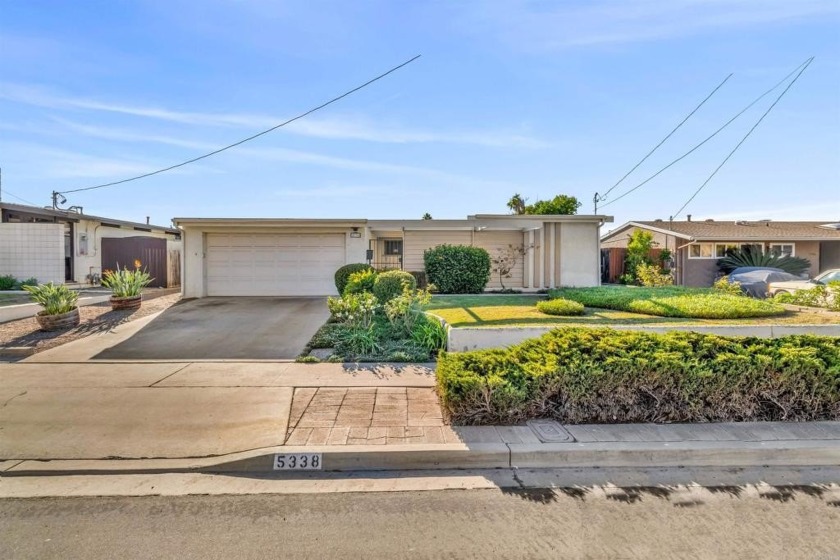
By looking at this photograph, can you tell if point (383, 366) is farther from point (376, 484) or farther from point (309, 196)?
point (309, 196)

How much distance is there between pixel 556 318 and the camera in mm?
8727

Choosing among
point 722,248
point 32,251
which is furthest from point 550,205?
point 32,251

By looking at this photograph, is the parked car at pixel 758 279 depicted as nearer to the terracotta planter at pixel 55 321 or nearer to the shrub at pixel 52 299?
the terracotta planter at pixel 55 321

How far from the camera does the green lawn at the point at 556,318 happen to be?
26.2 ft

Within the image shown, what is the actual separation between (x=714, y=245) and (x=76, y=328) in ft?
85.0

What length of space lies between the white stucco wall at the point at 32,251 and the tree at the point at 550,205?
23.3 metres

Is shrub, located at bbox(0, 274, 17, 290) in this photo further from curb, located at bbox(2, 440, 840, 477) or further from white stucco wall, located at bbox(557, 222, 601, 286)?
white stucco wall, located at bbox(557, 222, 601, 286)

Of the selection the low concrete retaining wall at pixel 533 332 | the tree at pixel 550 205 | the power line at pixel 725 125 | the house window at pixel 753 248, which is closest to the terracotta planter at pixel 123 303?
the low concrete retaining wall at pixel 533 332

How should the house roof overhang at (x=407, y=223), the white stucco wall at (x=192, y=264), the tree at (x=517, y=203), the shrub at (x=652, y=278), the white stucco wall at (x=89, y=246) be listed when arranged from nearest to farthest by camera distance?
the house roof overhang at (x=407, y=223) < the white stucco wall at (x=192, y=264) < the shrub at (x=652, y=278) < the white stucco wall at (x=89, y=246) < the tree at (x=517, y=203)

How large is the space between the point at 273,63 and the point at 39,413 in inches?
364

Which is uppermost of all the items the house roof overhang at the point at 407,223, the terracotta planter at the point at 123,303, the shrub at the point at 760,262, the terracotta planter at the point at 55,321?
the house roof overhang at the point at 407,223

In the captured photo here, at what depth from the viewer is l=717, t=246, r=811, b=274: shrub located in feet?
68.1

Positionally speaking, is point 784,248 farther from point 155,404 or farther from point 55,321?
point 55,321

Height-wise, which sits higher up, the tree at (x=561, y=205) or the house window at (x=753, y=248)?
the tree at (x=561, y=205)
